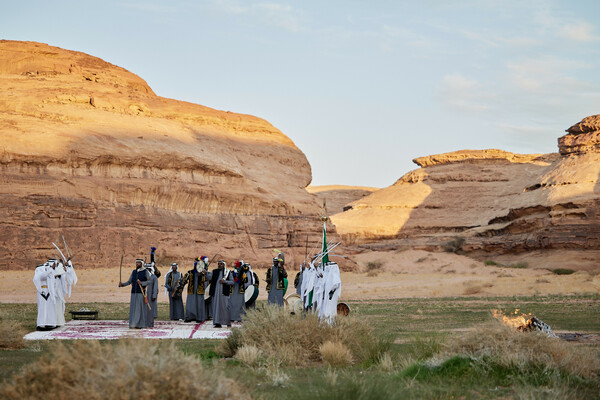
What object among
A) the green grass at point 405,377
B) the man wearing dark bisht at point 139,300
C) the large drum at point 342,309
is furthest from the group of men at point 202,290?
the green grass at point 405,377

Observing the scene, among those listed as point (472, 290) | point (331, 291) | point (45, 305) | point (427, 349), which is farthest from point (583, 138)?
point (427, 349)

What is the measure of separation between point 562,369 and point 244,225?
134 ft

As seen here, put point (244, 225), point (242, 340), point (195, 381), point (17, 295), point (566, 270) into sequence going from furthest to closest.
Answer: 1. point (244, 225)
2. point (566, 270)
3. point (17, 295)
4. point (242, 340)
5. point (195, 381)

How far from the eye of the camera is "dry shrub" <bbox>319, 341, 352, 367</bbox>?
35.6 ft

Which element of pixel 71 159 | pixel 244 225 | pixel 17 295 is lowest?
pixel 17 295

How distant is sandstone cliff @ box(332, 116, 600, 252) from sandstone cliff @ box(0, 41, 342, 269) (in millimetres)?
16386

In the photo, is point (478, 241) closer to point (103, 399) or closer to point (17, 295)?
point (17, 295)

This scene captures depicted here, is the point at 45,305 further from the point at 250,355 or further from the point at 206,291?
the point at 250,355

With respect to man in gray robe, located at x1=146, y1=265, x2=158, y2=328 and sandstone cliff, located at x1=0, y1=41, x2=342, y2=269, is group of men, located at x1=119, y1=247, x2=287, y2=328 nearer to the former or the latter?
man in gray robe, located at x1=146, y1=265, x2=158, y2=328

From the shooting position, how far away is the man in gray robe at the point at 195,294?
65.2 ft

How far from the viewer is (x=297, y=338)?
37.4ft

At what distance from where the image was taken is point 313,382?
29.6 feet

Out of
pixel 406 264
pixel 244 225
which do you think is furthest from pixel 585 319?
pixel 406 264

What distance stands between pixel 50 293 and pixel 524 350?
37.0 ft
